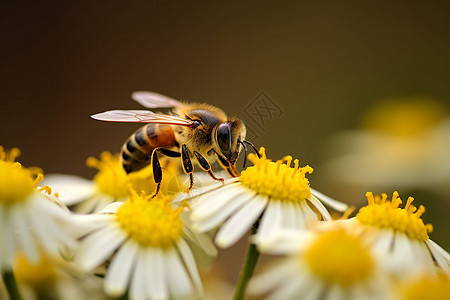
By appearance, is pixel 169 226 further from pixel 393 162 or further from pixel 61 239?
pixel 393 162

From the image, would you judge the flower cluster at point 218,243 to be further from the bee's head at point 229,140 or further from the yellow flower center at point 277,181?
the bee's head at point 229,140

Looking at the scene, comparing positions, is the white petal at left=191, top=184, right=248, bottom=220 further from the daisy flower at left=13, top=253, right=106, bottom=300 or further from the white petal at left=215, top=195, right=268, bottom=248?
the daisy flower at left=13, top=253, right=106, bottom=300

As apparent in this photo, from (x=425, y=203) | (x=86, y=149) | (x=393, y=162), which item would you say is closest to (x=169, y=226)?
(x=425, y=203)

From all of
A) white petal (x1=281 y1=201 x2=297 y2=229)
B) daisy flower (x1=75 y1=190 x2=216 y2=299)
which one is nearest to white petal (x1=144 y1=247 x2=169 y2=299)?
daisy flower (x1=75 y1=190 x2=216 y2=299)

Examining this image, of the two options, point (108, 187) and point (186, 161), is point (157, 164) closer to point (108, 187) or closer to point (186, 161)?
point (186, 161)

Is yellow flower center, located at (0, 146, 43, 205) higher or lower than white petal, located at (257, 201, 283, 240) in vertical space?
higher

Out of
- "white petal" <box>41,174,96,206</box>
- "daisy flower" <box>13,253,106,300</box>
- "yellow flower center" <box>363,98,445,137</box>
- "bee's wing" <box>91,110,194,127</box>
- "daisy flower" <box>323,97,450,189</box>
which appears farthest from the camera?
"yellow flower center" <box>363,98,445,137</box>

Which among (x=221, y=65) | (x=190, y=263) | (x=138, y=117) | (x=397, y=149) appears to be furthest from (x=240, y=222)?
(x=221, y=65)
